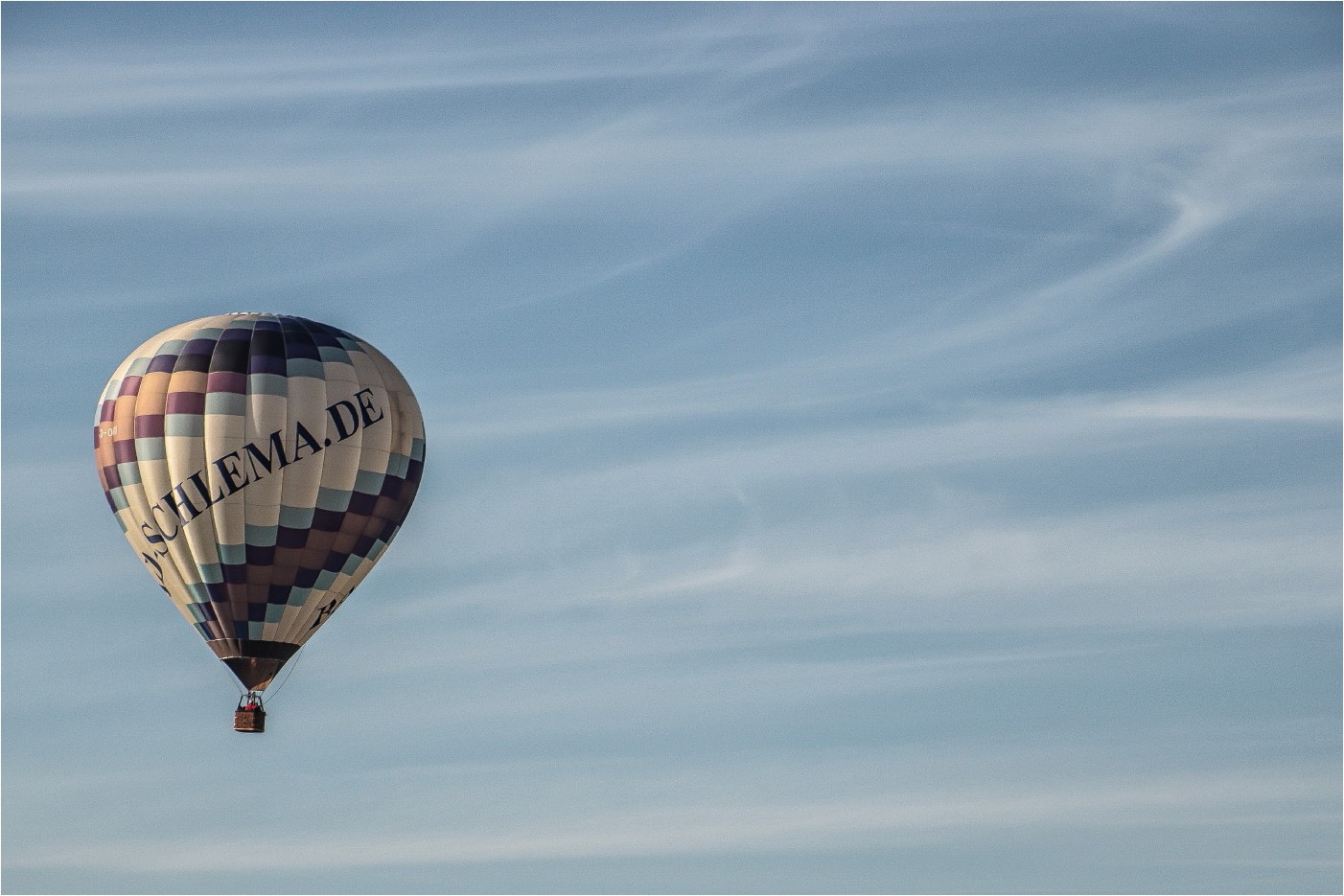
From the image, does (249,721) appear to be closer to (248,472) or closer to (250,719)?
(250,719)

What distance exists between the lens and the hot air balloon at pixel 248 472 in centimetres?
9950

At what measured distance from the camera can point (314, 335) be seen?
102 m

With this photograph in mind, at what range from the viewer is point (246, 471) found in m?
99.5

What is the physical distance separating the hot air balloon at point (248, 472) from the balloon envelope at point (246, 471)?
0.04 m

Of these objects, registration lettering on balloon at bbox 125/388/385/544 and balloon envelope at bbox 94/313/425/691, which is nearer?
registration lettering on balloon at bbox 125/388/385/544

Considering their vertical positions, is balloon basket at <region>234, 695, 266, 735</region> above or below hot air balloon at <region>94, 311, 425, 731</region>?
below

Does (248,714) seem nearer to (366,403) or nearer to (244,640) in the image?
(244,640)

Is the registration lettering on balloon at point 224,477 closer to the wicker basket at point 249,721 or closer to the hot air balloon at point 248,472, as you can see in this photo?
the hot air balloon at point 248,472

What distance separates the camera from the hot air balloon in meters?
99.5

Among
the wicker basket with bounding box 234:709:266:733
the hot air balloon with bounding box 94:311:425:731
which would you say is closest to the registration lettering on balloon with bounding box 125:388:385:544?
the hot air balloon with bounding box 94:311:425:731

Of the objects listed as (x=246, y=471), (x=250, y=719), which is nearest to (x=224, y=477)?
(x=246, y=471)

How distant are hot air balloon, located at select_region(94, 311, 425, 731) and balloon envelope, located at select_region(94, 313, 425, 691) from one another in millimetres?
39

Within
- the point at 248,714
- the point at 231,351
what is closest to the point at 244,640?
the point at 248,714

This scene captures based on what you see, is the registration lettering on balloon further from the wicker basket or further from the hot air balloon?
the wicker basket
